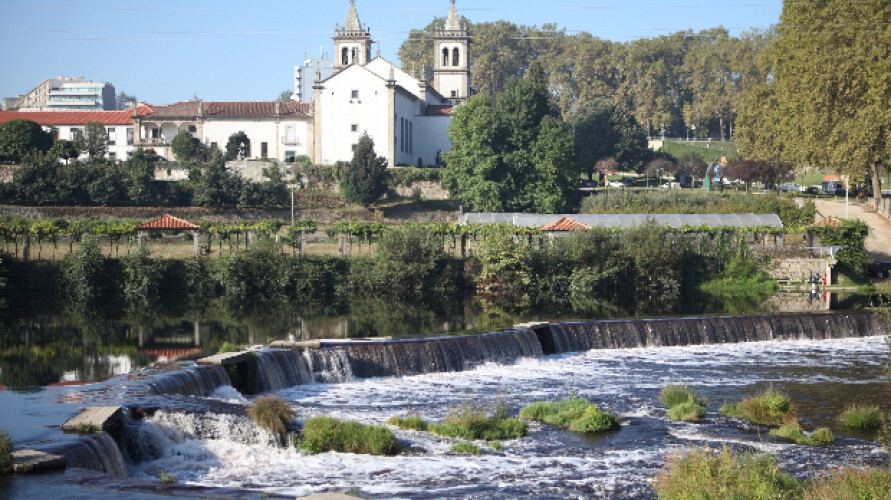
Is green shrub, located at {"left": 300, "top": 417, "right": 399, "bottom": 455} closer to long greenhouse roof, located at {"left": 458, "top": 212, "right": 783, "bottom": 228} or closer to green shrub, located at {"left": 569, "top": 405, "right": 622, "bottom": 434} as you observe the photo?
green shrub, located at {"left": 569, "top": 405, "right": 622, "bottom": 434}

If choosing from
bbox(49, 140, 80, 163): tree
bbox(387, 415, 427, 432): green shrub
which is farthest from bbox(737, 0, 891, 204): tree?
bbox(49, 140, 80, 163): tree

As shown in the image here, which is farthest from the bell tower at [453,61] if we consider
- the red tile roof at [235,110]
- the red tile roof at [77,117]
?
the red tile roof at [77,117]

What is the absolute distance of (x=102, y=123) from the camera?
87.3 m

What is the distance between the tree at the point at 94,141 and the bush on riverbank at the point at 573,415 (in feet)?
190

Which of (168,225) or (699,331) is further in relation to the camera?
(168,225)

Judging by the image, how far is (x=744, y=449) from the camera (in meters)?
22.7

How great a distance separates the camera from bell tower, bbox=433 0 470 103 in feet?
330

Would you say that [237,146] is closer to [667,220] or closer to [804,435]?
[667,220]

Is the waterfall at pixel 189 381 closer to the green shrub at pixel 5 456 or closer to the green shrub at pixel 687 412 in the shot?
the green shrub at pixel 5 456

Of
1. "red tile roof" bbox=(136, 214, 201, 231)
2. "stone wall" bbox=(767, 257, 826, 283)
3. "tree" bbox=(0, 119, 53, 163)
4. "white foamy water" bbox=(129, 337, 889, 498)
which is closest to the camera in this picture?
"white foamy water" bbox=(129, 337, 889, 498)

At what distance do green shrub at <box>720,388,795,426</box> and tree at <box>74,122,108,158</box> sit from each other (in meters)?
60.0

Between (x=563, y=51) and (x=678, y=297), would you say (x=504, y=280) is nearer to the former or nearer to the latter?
(x=678, y=297)

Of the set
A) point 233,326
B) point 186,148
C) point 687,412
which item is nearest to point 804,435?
point 687,412

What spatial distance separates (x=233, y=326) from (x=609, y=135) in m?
56.0
